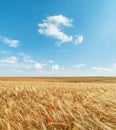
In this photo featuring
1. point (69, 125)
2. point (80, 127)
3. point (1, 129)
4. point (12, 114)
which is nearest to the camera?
point (80, 127)

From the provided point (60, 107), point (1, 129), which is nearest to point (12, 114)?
point (1, 129)

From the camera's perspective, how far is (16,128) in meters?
3.57

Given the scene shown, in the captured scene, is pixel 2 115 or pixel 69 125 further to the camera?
pixel 2 115

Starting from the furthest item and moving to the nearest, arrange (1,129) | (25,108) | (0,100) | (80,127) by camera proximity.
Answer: (0,100), (25,108), (1,129), (80,127)

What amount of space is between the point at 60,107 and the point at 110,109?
102cm

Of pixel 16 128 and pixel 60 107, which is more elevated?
pixel 60 107

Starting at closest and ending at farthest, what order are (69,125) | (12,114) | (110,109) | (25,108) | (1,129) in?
(69,125) < (1,129) < (110,109) < (12,114) < (25,108)

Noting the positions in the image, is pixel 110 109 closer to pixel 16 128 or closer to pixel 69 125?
pixel 69 125

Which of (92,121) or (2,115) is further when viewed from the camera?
(2,115)

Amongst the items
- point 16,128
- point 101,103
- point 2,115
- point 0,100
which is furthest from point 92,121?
point 0,100

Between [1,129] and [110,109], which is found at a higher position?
[110,109]

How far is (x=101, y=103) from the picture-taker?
14.2ft

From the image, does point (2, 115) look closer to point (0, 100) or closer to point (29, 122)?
point (29, 122)

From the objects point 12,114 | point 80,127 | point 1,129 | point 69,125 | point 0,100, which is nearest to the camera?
point 80,127
